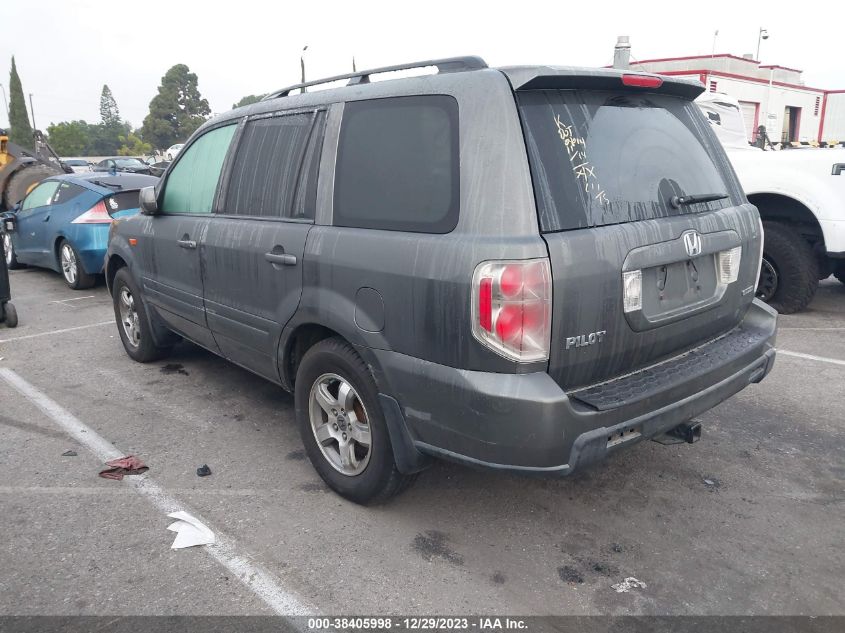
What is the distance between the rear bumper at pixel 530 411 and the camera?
2.49m

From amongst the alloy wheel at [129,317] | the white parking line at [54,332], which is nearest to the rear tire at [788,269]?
the alloy wheel at [129,317]

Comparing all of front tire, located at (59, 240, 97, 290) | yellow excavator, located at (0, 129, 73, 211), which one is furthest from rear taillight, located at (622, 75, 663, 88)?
yellow excavator, located at (0, 129, 73, 211)

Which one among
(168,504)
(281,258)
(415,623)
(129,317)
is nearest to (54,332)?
(129,317)

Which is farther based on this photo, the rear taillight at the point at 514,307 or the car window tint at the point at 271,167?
the car window tint at the point at 271,167

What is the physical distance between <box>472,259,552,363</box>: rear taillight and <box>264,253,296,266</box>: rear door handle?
119 centimetres

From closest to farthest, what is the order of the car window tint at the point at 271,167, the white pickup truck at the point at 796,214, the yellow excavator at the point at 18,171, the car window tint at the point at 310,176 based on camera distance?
the car window tint at the point at 310,176 < the car window tint at the point at 271,167 < the white pickup truck at the point at 796,214 < the yellow excavator at the point at 18,171

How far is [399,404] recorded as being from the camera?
9.41ft

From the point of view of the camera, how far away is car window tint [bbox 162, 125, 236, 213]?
423cm

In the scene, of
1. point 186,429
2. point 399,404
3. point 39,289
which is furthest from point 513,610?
point 39,289

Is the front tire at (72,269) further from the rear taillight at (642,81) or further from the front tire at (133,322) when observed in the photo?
the rear taillight at (642,81)

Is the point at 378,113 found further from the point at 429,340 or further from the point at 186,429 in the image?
the point at 186,429

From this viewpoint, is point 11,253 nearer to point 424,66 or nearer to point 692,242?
point 424,66

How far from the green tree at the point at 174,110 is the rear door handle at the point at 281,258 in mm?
95167

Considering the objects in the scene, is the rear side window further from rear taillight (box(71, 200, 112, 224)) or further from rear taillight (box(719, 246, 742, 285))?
rear taillight (box(71, 200, 112, 224))
